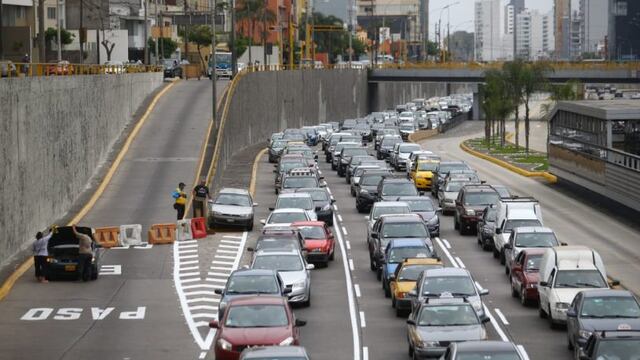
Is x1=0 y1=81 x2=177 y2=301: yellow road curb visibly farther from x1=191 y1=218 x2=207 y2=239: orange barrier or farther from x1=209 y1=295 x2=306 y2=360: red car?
x1=209 y1=295 x2=306 y2=360: red car

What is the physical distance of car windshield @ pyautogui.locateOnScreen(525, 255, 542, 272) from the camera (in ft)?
106

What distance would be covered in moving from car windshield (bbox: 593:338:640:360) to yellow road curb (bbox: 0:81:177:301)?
1665 cm

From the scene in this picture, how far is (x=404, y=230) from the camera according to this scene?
38.4m

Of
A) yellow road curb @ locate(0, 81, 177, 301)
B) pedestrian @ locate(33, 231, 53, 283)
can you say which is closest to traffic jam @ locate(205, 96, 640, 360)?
pedestrian @ locate(33, 231, 53, 283)

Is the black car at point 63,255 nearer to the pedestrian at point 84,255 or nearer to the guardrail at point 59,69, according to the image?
the pedestrian at point 84,255

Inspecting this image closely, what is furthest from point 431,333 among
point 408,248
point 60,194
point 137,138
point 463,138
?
point 463,138

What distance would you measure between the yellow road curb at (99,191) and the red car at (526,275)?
1212 cm

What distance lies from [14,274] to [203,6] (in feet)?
477

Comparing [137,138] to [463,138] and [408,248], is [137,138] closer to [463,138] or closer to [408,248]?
[408,248]

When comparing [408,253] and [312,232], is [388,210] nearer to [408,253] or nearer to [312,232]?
[312,232]

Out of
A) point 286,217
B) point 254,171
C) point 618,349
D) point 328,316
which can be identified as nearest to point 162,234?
point 286,217

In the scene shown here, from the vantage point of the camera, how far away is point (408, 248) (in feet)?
114

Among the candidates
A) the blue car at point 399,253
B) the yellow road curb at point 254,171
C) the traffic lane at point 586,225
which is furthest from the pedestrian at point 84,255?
the yellow road curb at point 254,171

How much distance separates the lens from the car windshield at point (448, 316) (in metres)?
25.3
